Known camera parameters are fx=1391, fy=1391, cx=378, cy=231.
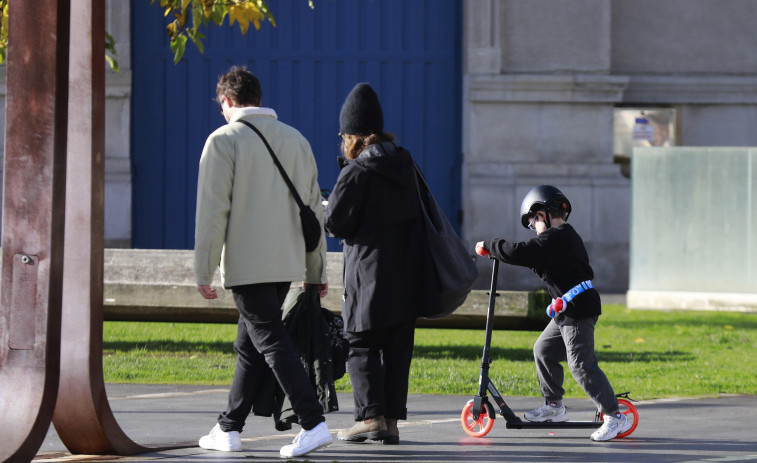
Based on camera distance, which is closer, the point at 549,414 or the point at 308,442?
the point at 308,442

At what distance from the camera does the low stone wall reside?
A: 34.5 ft

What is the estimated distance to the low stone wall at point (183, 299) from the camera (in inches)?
414

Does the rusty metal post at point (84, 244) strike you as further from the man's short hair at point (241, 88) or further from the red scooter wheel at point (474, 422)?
the red scooter wheel at point (474, 422)

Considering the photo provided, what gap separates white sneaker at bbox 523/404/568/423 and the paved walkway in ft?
0.29

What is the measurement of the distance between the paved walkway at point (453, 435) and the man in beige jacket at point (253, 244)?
0.79ft

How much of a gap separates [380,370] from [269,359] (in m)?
0.75

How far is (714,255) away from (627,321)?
194 cm

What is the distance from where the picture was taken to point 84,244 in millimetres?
6043

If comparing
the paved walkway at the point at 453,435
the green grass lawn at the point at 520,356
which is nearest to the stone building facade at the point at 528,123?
the green grass lawn at the point at 520,356

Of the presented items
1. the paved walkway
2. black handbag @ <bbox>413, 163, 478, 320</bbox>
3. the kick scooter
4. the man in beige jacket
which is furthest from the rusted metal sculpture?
the kick scooter

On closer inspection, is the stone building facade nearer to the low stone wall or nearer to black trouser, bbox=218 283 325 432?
the low stone wall

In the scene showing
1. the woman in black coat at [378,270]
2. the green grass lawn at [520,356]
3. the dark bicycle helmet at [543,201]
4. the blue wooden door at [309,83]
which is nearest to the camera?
the woman in black coat at [378,270]

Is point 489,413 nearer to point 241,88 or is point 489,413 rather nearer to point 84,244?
point 241,88

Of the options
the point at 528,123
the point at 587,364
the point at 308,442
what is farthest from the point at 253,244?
the point at 528,123
